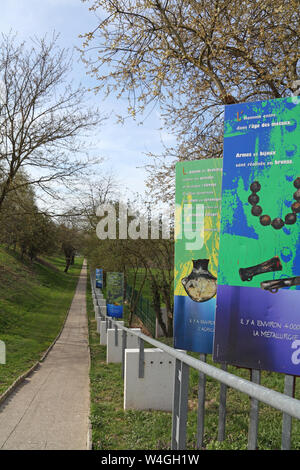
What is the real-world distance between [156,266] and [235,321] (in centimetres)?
1308

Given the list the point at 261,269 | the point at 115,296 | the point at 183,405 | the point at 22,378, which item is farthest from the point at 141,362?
the point at 115,296

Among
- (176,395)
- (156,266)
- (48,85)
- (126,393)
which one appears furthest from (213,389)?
(48,85)

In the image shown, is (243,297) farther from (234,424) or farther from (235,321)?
(234,424)

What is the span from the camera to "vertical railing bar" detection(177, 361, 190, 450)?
295 cm

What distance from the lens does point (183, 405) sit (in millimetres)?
3035

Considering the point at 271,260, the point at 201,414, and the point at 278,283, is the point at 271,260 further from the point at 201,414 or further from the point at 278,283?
the point at 201,414

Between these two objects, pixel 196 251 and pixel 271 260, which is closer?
pixel 271 260

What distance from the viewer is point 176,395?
122 inches

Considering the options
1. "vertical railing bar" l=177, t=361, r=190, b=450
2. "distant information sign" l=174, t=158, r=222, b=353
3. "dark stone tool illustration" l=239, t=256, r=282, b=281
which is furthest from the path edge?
"dark stone tool illustration" l=239, t=256, r=282, b=281

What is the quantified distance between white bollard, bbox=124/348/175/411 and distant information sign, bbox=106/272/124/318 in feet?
27.0

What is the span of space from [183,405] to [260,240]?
4.52ft

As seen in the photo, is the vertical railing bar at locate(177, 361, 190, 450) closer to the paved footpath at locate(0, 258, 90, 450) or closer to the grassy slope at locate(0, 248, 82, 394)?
the paved footpath at locate(0, 258, 90, 450)

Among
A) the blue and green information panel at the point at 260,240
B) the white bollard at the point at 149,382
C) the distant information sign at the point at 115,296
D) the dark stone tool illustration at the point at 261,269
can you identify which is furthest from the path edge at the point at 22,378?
the dark stone tool illustration at the point at 261,269
